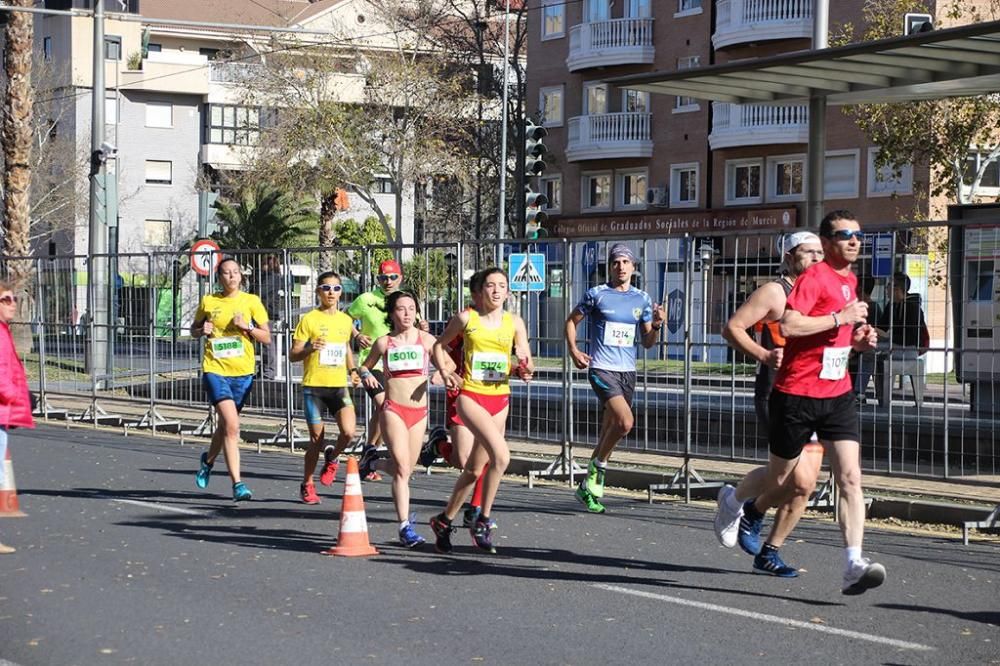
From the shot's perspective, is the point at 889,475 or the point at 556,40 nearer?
the point at 889,475

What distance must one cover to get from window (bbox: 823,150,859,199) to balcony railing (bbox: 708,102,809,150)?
1.02 m

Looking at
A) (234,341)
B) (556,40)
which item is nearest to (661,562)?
(234,341)

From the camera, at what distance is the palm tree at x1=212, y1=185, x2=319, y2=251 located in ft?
186

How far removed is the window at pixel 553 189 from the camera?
56844 mm

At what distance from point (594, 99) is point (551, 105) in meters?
2.03

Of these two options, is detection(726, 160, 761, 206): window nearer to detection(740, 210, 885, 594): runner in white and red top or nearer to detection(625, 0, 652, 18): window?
detection(625, 0, 652, 18): window

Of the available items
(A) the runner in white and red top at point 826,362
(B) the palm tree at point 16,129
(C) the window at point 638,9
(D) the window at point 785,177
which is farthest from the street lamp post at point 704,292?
(C) the window at point 638,9

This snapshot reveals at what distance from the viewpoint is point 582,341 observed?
1595cm

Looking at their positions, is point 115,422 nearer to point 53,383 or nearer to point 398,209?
point 53,383

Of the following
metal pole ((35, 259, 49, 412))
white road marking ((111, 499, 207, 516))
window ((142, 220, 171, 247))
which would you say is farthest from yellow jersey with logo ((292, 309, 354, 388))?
window ((142, 220, 171, 247))

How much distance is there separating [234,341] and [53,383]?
11.0 meters

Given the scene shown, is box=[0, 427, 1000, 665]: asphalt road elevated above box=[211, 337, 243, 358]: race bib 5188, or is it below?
below

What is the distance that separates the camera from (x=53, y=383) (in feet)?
78.3

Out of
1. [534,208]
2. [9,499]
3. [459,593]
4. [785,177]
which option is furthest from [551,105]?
[459,593]
